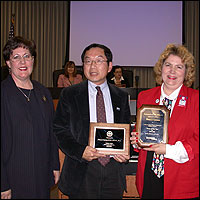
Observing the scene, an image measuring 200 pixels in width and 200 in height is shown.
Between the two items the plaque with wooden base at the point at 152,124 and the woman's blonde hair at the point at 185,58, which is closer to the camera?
the plaque with wooden base at the point at 152,124

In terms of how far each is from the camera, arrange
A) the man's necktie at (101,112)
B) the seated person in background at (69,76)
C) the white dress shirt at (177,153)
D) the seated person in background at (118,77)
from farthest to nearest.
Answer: the seated person in background at (69,76), the seated person in background at (118,77), the man's necktie at (101,112), the white dress shirt at (177,153)

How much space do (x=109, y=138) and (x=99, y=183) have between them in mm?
349

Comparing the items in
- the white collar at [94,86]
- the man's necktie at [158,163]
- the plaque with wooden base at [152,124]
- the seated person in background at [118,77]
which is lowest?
the man's necktie at [158,163]

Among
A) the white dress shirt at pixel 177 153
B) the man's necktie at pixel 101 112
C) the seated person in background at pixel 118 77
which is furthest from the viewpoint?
the seated person in background at pixel 118 77

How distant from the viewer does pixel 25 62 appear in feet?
6.88

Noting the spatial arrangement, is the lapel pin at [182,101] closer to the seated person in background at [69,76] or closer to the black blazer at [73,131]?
the black blazer at [73,131]

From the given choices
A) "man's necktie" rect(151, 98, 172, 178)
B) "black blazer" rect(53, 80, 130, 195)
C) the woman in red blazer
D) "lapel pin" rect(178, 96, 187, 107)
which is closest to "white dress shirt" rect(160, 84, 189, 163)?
the woman in red blazer

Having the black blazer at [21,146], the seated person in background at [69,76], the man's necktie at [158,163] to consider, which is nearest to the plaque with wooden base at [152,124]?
the man's necktie at [158,163]

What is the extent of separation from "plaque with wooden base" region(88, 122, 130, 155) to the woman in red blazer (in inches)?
2.9

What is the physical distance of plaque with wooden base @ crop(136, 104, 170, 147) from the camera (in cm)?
197

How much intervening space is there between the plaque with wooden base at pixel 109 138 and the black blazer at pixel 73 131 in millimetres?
101

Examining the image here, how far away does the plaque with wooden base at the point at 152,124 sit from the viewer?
6.46ft

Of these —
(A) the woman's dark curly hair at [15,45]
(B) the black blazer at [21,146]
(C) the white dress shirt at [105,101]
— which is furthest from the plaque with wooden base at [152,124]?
(A) the woman's dark curly hair at [15,45]

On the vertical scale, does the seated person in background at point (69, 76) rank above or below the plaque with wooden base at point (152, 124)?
above
